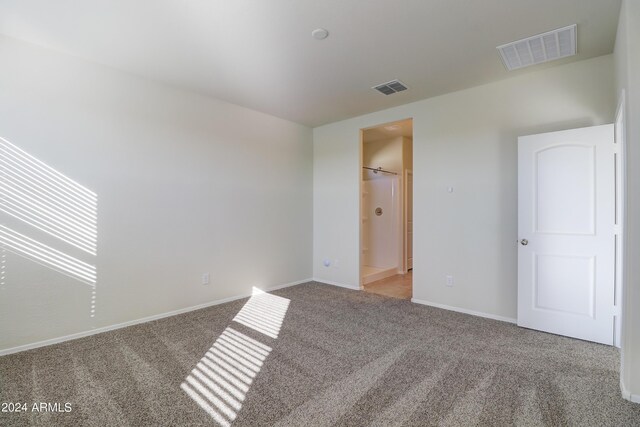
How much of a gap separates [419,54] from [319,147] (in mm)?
2528

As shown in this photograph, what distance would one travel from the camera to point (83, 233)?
2.84 m

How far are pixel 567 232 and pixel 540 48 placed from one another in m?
1.65

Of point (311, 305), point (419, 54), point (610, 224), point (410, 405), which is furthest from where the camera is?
point (311, 305)

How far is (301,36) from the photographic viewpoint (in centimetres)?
249

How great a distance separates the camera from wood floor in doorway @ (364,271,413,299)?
435 cm

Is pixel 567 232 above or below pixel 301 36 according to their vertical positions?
below

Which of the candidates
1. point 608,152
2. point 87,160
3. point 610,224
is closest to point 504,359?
point 610,224

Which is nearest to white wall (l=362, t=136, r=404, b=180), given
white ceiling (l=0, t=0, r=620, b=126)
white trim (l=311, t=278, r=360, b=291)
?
white trim (l=311, t=278, r=360, b=291)

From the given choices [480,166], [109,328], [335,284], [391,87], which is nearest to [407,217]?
[335,284]

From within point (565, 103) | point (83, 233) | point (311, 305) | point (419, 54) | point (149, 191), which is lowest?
point (311, 305)

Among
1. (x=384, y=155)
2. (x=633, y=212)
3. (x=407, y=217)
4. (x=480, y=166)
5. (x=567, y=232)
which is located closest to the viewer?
(x=633, y=212)

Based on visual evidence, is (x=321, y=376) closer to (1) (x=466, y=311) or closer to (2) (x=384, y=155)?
(1) (x=466, y=311)

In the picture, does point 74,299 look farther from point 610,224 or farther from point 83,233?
point 610,224

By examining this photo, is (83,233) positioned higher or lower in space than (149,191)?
lower
